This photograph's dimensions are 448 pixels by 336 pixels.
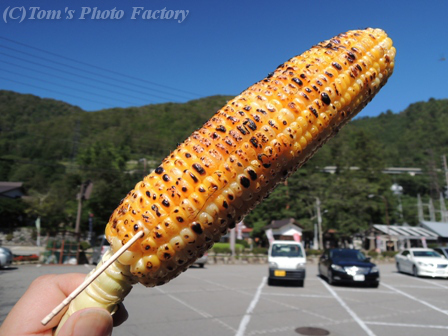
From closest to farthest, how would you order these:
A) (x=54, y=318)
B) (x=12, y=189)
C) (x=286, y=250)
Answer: (x=54, y=318), (x=286, y=250), (x=12, y=189)

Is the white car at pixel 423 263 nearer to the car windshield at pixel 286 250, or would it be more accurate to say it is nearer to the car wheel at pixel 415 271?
the car wheel at pixel 415 271

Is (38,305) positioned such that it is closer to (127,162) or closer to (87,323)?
(87,323)

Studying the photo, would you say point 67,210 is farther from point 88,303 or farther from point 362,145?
point 362,145

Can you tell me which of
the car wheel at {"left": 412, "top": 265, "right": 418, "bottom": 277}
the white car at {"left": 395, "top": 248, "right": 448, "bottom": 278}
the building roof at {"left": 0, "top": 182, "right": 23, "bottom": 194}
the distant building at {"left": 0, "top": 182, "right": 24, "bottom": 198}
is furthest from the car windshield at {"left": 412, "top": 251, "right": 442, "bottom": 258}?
the building roof at {"left": 0, "top": 182, "right": 23, "bottom": 194}

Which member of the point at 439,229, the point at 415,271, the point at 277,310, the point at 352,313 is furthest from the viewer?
the point at 439,229

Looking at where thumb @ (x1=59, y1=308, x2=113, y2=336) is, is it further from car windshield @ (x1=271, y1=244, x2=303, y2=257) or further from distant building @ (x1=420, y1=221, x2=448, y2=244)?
distant building @ (x1=420, y1=221, x2=448, y2=244)

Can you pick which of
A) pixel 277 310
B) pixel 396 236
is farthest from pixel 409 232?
pixel 277 310

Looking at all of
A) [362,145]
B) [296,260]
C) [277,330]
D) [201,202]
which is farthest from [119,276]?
[362,145]
